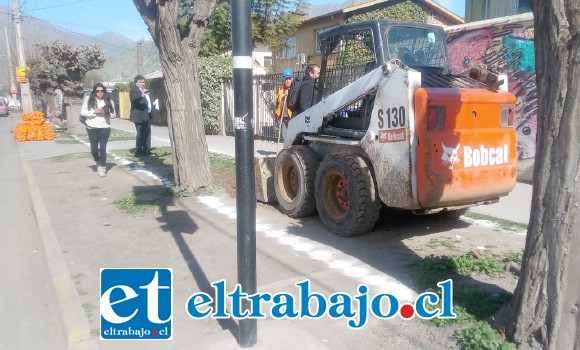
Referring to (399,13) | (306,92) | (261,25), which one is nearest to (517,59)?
(306,92)

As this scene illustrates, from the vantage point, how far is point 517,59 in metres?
8.52

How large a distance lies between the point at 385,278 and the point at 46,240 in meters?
4.24

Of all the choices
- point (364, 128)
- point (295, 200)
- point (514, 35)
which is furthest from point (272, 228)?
point (514, 35)

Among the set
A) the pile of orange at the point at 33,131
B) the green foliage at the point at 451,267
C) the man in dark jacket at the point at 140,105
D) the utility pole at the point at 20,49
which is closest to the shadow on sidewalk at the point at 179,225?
the green foliage at the point at 451,267

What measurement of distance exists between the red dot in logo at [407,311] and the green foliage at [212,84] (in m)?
15.4

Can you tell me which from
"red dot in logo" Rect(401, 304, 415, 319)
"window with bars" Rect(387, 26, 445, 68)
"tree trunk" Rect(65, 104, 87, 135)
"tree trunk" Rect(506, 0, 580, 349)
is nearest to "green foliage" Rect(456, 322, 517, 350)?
"tree trunk" Rect(506, 0, 580, 349)

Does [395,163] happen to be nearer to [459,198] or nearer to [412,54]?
[459,198]

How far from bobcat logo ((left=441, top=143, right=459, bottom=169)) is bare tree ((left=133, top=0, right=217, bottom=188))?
179 inches

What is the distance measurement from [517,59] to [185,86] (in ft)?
18.5

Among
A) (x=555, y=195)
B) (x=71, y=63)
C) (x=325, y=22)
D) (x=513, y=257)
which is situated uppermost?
(x=325, y=22)

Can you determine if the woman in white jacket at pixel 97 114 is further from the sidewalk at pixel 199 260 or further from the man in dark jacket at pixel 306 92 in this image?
the man in dark jacket at pixel 306 92

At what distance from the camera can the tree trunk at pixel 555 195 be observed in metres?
2.82

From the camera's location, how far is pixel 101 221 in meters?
7.08

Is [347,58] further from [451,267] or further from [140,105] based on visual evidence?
[140,105]
